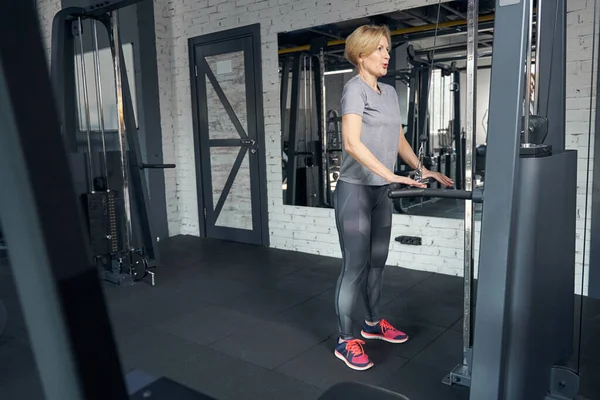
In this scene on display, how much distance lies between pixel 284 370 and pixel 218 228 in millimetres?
3173

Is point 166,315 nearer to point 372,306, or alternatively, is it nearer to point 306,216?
point 372,306

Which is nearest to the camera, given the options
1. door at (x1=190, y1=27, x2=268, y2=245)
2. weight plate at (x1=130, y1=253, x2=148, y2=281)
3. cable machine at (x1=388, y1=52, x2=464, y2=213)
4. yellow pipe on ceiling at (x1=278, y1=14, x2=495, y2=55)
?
weight plate at (x1=130, y1=253, x2=148, y2=281)

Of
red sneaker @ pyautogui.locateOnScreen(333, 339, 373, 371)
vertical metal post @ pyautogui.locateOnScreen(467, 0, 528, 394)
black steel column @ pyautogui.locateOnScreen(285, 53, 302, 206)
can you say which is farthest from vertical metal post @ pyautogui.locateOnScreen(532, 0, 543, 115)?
black steel column @ pyautogui.locateOnScreen(285, 53, 302, 206)

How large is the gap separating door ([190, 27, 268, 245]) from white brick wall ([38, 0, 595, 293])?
118mm

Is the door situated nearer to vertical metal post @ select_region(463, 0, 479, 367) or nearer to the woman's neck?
the woman's neck

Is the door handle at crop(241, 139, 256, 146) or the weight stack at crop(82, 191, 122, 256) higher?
the door handle at crop(241, 139, 256, 146)

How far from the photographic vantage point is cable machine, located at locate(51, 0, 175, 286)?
3779 mm

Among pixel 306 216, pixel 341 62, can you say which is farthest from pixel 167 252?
pixel 341 62

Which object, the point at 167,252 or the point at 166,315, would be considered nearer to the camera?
the point at 166,315

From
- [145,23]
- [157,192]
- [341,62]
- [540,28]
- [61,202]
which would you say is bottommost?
[157,192]

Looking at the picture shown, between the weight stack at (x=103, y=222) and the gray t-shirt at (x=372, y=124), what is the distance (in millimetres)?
2203

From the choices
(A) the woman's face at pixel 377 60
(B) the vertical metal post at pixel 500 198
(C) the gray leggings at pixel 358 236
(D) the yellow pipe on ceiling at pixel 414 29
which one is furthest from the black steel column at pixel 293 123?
(B) the vertical metal post at pixel 500 198

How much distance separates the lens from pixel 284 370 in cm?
247

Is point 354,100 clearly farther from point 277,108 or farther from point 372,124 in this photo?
point 277,108
